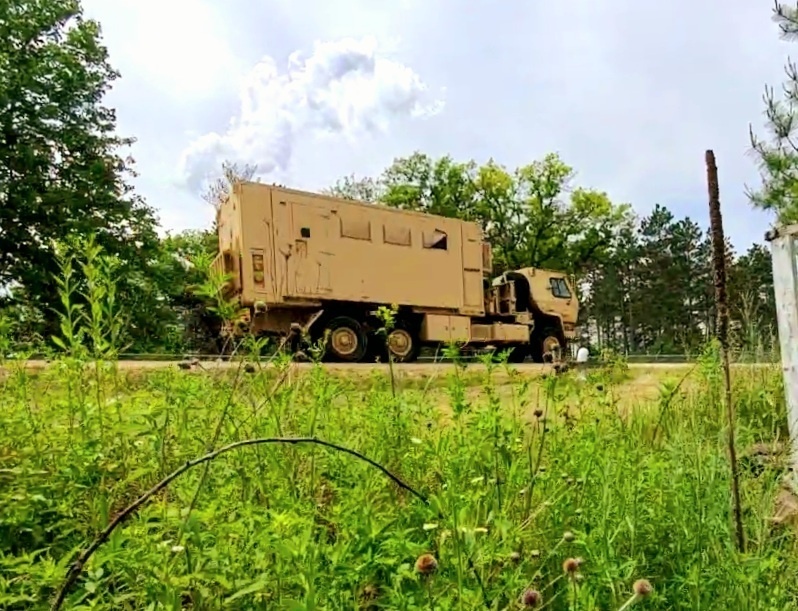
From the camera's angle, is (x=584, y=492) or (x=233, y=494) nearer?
(x=233, y=494)

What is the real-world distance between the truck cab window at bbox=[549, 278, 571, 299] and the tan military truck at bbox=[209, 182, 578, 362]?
1.62m

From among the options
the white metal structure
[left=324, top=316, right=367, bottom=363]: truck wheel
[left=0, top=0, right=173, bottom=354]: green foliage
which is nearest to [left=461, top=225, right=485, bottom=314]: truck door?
[left=324, top=316, right=367, bottom=363]: truck wheel

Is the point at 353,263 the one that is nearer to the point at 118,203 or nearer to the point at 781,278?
the point at 118,203

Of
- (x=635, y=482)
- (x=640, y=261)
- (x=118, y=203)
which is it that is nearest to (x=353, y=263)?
(x=118, y=203)

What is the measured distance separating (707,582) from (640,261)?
4859 centimetres

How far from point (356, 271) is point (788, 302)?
33.5 ft

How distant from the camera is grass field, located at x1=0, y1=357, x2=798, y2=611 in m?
1.35

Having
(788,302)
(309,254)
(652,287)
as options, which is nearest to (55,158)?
(309,254)

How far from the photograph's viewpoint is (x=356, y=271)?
12.9 metres

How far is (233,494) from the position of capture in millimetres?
1753

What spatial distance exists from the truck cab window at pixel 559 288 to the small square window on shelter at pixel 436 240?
400 cm

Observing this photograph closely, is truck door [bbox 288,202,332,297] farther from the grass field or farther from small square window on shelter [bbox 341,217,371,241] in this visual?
the grass field

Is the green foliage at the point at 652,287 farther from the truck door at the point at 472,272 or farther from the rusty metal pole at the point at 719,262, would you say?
the rusty metal pole at the point at 719,262

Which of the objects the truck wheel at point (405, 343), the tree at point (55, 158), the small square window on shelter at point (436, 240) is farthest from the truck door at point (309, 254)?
the tree at point (55, 158)
